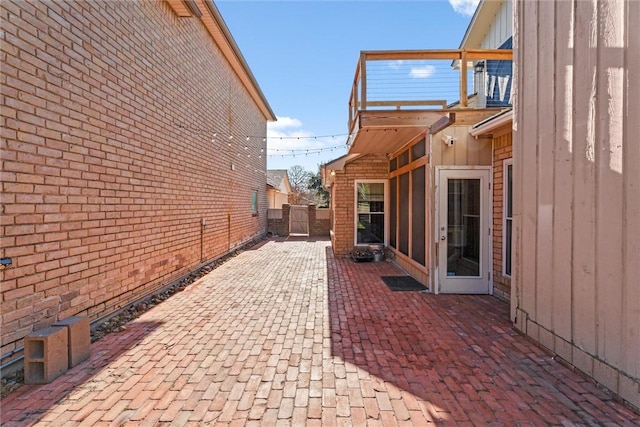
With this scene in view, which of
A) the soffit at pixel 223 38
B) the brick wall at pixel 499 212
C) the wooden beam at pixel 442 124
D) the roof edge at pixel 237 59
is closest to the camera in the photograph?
the wooden beam at pixel 442 124

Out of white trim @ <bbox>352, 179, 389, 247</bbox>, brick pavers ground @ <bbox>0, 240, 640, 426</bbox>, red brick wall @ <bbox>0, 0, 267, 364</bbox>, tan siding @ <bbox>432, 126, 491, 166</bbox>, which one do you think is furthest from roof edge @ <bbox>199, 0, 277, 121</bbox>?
brick pavers ground @ <bbox>0, 240, 640, 426</bbox>

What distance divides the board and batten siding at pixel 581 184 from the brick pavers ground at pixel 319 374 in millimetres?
358

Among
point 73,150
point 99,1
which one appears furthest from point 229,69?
point 73,150

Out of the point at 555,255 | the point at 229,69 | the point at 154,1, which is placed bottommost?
the point at 555,255

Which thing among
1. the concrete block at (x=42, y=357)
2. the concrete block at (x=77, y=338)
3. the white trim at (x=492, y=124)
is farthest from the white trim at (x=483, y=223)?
the concrete block at (x=42, y=357)

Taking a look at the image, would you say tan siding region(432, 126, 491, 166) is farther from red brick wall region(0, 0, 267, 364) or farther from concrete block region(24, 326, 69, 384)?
concrete block region(24, 326, 69, 384)

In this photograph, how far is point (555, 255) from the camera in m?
3.25

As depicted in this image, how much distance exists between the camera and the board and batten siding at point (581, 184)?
246 centimetres

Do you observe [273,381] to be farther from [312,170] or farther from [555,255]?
[312,170]

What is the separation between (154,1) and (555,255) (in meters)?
6.97

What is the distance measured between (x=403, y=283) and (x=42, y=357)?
5466 mm

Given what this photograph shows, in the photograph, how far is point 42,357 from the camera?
111 inches

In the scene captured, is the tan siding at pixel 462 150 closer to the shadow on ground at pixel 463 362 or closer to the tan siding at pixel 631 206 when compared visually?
the shadow on ground at pixel 463 362

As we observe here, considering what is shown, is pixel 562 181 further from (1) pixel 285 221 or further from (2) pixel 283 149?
(1) pixel 285 221
